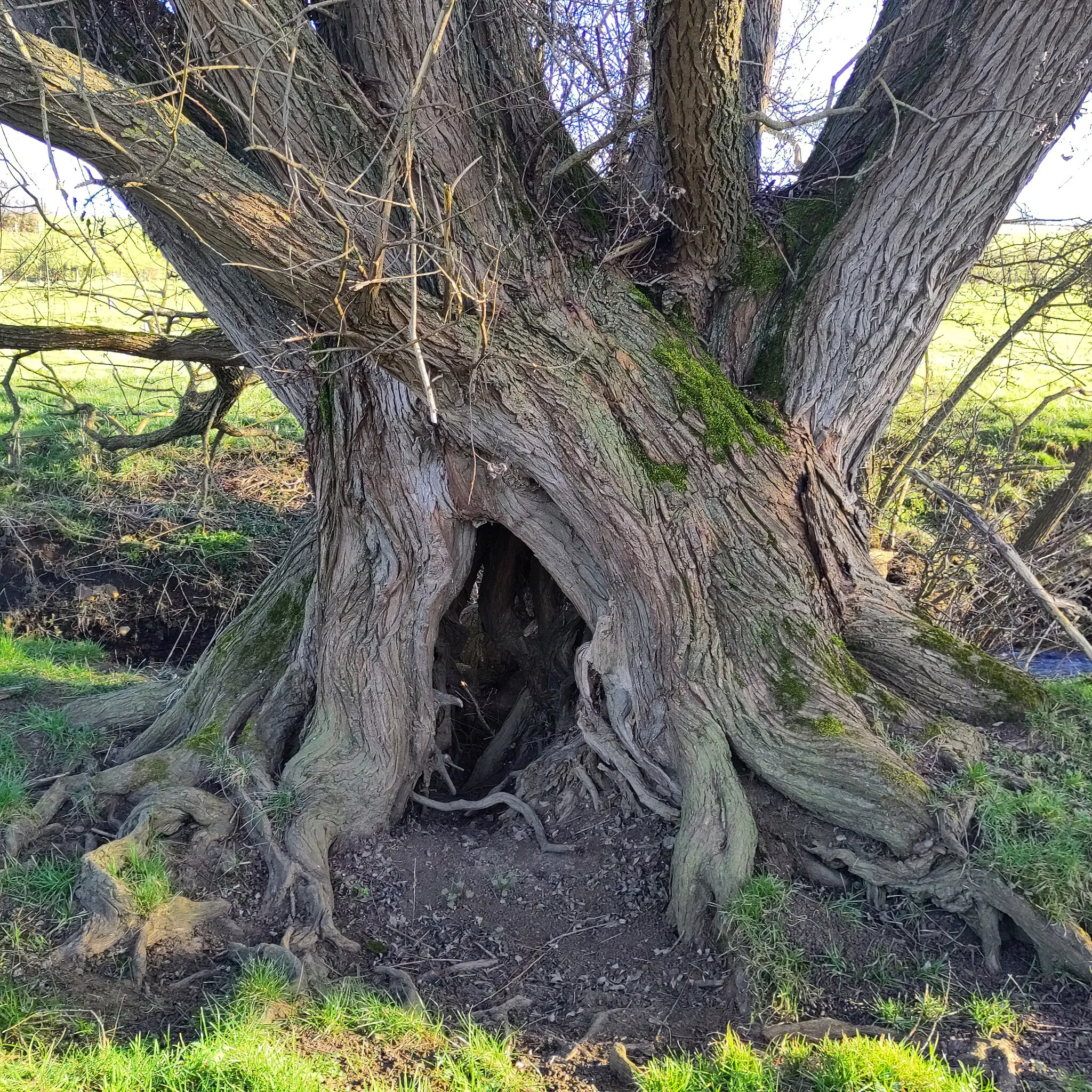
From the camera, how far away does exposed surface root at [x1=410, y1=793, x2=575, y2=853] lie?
427 cm

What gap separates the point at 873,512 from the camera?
257 inches

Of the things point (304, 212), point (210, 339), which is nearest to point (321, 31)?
point (304, 212)

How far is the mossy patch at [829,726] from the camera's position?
391 cm

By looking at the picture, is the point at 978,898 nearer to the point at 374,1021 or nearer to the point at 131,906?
the point at 374,1021

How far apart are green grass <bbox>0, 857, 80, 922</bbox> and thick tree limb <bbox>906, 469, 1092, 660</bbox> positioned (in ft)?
15.4

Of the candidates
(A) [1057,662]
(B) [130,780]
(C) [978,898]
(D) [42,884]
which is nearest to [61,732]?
(B) [130,780]

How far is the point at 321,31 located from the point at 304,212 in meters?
1.41

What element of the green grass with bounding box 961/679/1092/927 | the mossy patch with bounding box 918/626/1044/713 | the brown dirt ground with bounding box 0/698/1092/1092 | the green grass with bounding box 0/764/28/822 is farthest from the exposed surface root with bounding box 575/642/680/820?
the green grass with bounding box 0/764/28/822

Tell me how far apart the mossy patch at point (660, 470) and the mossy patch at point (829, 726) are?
1.20 meters

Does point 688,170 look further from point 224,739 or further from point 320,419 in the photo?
point 224,739

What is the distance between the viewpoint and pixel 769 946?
341 cm

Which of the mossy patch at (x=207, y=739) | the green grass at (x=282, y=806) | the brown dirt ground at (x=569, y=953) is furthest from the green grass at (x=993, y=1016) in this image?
the mossy patch at (x=207, y=739)

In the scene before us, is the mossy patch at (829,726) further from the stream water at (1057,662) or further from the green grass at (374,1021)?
the stream water at (1057,662)

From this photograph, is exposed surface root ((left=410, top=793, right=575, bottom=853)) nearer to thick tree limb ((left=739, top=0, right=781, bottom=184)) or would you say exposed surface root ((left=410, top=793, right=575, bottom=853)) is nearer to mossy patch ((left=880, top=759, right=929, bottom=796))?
mossy patch ((left=880, top=759, right=929, bottom=796))
